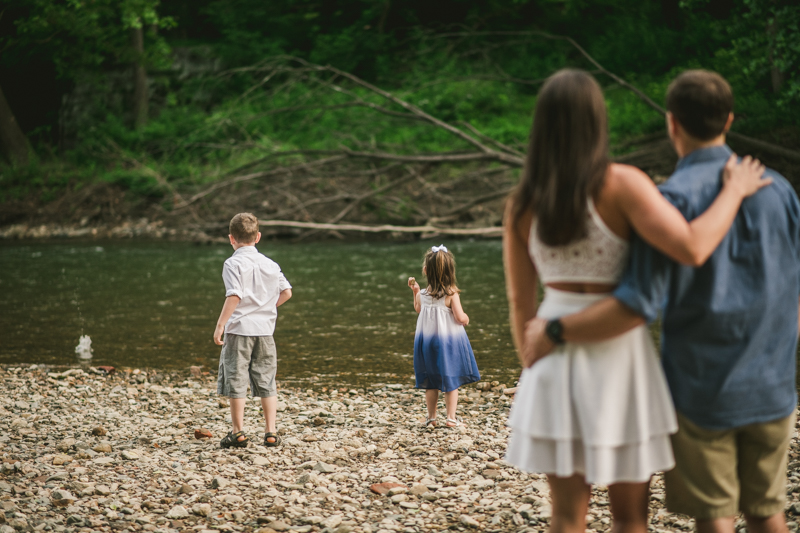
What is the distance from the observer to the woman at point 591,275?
6.63ft

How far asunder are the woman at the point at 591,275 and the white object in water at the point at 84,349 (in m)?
7.96

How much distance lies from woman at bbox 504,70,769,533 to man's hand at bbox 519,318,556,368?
0.09 feet

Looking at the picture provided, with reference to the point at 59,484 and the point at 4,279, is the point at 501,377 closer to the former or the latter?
the point at 59,484

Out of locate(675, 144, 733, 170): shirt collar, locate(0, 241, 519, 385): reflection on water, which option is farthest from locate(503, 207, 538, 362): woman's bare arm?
locate(0, 241, 519, 385): reflection on water

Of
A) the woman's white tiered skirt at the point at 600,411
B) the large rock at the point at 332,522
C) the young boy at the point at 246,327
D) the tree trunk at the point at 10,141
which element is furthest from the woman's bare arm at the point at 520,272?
the tree trunk at the point at 10,141

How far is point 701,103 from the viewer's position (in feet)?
7.07

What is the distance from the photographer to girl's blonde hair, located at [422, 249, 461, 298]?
5.26m

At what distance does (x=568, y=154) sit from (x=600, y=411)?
0.74 metres

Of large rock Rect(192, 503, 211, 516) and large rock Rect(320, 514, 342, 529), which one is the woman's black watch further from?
large rock Rect(192, 503, 211, 516)

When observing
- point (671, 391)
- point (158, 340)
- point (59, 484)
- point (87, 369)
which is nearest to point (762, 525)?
point (671, 391)

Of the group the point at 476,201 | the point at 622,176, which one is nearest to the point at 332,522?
the point at 622,176

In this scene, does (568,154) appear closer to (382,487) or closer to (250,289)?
(382,487)

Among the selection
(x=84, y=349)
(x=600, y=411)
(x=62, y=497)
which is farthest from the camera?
(x=84, y=349)

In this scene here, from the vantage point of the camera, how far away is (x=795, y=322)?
2.21 m
